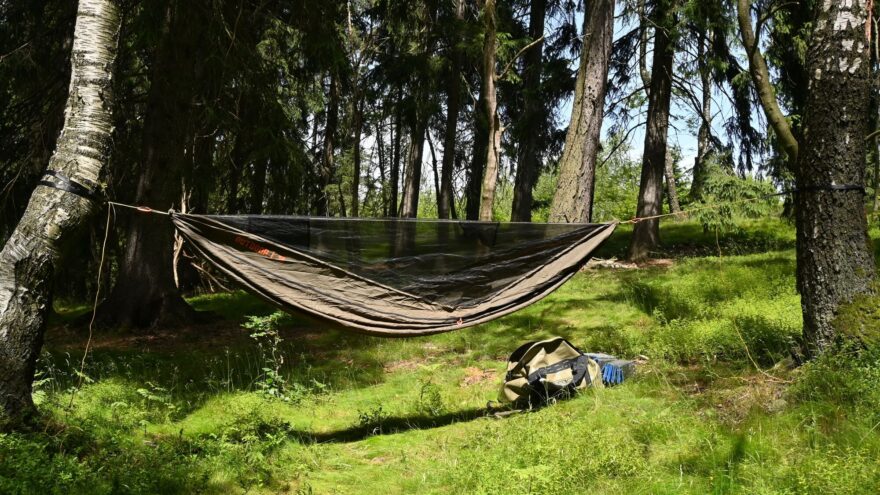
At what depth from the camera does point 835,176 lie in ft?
12.9

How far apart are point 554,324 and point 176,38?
5713 millimetres

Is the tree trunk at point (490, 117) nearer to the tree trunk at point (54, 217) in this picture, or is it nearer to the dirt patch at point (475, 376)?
the dirt patch at point (475, 376)

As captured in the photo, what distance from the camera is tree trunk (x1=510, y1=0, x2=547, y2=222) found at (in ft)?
44.0

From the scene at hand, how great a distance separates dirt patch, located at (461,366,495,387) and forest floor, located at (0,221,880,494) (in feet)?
0.10

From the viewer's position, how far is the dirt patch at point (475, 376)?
5.73m

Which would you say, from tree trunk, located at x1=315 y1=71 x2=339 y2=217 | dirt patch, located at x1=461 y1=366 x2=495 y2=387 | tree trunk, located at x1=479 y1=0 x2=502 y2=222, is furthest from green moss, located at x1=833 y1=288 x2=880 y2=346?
tree trunk, located at x1=315 y1=71 x2=339 y2=217

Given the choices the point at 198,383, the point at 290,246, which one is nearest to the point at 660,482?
the point at 290,246

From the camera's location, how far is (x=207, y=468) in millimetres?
3607

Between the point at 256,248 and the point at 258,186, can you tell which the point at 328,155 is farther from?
the point at 256,248

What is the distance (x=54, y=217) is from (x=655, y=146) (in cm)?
966

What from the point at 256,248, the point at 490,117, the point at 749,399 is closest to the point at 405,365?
the point at 256,248

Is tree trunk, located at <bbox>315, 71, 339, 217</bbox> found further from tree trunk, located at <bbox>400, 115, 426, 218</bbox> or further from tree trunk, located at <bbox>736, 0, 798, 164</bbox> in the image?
tree trunk, located at <bbox>736, 0, 798, 164</bbox>

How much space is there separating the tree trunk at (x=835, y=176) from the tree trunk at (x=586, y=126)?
4282 millimetres

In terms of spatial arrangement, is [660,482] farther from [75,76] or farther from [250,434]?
[75,76]
